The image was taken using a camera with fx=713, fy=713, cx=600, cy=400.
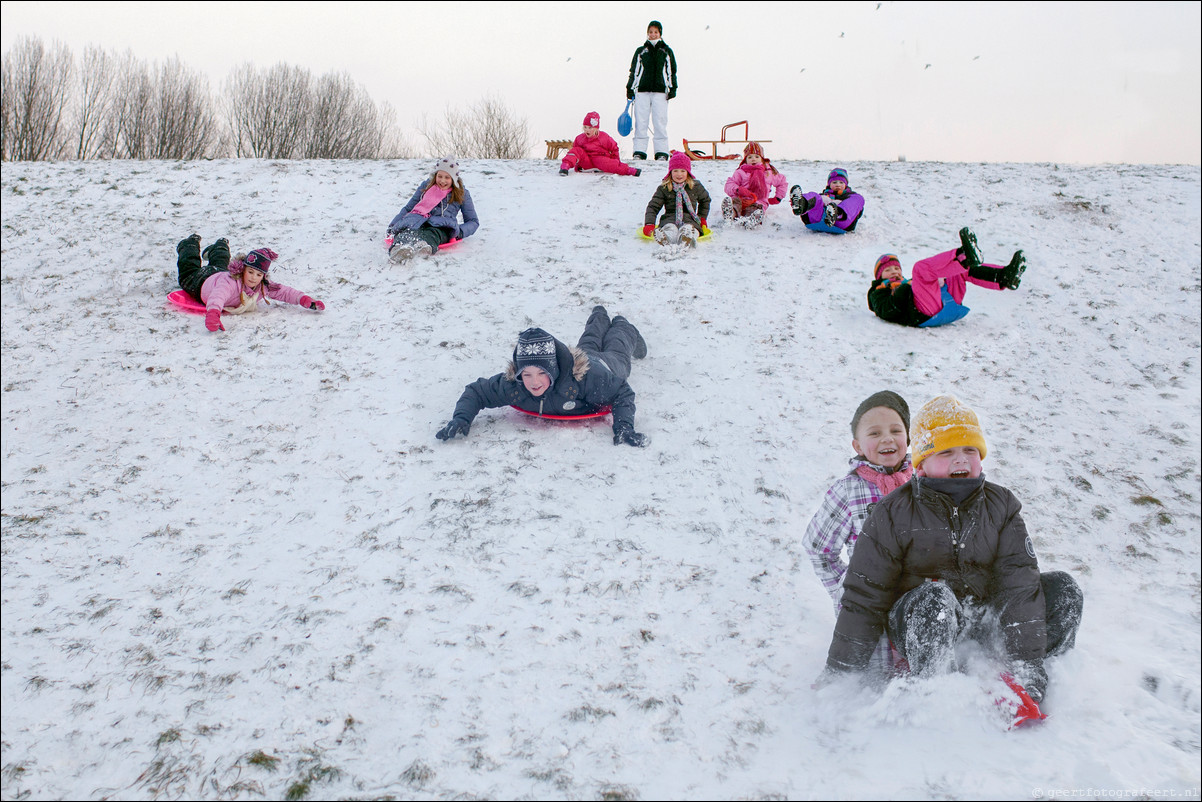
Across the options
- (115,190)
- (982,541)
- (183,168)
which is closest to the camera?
(982,541)

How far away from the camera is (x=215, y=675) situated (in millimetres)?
2943

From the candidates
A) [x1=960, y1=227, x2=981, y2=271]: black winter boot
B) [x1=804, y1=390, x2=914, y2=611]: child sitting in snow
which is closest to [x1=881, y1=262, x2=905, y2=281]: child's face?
[x1=960, y1=227, x2=981, y2=271]: black winter boot

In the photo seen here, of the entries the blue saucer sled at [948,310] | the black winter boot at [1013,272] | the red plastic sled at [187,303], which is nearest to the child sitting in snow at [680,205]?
the blue saucer sled at [948,310]

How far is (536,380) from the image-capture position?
178 inches

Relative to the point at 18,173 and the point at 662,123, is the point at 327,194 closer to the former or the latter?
the point at 18,173

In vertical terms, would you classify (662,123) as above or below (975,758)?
above

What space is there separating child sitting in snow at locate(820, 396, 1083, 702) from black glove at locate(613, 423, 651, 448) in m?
2.09

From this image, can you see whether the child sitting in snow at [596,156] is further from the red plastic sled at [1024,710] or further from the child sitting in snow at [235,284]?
the red plastic sled at [1024,710]

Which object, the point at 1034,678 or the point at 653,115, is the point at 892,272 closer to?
the point at 1034,678

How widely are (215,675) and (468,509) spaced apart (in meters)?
1.46

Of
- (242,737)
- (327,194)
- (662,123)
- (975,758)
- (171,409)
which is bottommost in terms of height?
(242,737)

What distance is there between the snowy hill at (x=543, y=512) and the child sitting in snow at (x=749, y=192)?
0.47 meters

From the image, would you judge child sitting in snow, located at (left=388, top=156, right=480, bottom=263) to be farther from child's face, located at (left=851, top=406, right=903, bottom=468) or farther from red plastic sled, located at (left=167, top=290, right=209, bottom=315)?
child's face, located at (left=851, top=406, right=903, bottom=468)

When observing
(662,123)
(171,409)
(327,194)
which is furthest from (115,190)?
(662,123)
